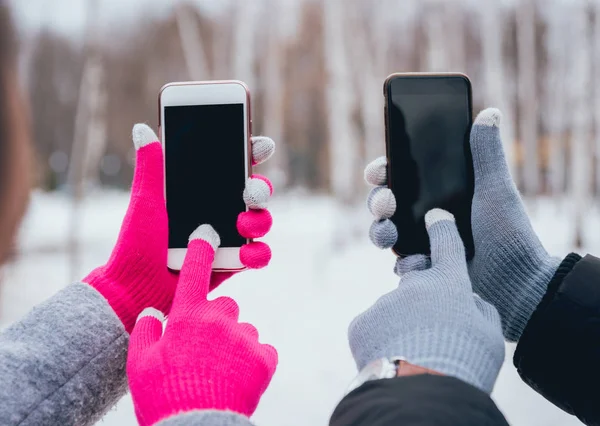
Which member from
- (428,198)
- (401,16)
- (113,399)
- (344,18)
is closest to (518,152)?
(401,16)

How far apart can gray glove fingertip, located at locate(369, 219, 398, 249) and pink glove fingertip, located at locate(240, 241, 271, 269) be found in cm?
16

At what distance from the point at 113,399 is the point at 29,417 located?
128mm

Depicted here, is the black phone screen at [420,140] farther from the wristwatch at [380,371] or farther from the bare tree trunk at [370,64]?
the bare tree trunk at [370,64]

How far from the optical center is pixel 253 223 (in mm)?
637

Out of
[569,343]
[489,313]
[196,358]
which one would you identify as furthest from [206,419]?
[569,343]

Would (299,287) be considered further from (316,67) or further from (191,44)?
(191,44)

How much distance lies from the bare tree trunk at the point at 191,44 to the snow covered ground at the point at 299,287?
2.66 ft

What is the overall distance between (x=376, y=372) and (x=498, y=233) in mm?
343

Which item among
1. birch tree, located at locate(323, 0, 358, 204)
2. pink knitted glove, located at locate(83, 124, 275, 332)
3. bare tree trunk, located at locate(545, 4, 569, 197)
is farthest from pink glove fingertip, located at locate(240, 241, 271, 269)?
bare tree trunk, located at locate(545, 4, 569, 197)

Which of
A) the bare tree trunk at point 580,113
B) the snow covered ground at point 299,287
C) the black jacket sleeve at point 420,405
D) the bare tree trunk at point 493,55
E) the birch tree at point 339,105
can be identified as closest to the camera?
the black jacket sleeve at point 420,405

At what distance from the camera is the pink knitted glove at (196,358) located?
0.44 meters

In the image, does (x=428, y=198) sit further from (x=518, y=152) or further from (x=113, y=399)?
(x=518, y=152)

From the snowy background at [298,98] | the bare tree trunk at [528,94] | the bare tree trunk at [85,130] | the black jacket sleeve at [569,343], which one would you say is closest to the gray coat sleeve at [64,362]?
the black jacket sleeve at [569,343]

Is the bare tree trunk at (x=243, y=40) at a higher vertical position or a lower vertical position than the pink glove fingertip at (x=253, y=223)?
higher
